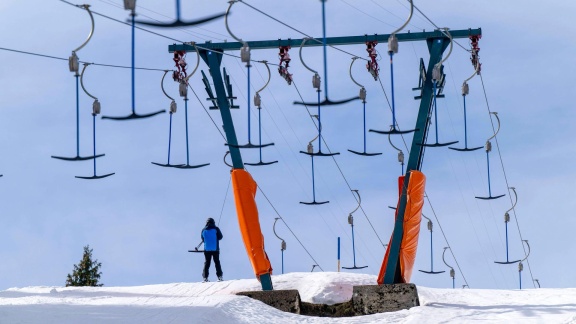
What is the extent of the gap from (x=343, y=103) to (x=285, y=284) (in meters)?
8.30

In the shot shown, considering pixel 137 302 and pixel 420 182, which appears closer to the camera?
pixel 137 302

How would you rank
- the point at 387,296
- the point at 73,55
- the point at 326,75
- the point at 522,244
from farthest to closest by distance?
the point at 522,244, the point at 387,296, the point at 73,55, the point at 326,75

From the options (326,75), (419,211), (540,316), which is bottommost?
(540,316)

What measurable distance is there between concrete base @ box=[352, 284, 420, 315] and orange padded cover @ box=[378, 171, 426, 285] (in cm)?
113

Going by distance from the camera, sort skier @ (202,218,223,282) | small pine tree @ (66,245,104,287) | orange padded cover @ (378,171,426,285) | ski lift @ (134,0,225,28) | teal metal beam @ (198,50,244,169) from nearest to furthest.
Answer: ski lift @ (134,0,225,28)
teal metal beam @ (198,50,244,169)
orange padded cover @ (378,171,426,285)
skier @ (202,218,223,282)
small pine tree @ (66,245,104,287)

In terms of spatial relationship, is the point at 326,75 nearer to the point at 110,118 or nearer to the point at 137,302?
the point at 110,118

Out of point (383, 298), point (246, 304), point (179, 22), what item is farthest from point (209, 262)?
point (179, 22)

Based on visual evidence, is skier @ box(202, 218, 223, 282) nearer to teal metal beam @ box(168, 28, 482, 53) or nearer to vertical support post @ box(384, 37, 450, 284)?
vertical support post @ box(384, 37, 450, 284)

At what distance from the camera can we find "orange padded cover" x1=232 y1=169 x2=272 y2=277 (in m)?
25.4

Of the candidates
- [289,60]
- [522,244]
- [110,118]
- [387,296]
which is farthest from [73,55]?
[522,244]

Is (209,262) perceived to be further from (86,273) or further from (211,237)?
(86,273)

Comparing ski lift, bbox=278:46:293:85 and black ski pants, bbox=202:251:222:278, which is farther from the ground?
ski lift, bbox=278:46:293:85

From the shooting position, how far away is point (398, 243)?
2598cm

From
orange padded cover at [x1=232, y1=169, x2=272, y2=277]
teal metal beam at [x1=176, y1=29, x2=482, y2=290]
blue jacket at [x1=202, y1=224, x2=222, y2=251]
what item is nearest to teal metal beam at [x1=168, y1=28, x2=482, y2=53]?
teal metal beam at [x1=176, y1=29, x2=482, y2=290]
